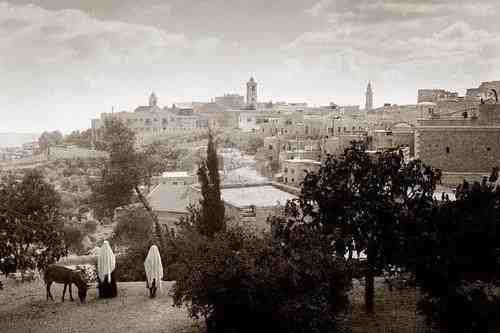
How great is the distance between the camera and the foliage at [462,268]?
285 inches

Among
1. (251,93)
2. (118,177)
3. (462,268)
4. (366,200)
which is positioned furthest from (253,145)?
(462,268)

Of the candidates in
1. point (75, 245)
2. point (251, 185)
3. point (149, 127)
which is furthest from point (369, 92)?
point (75, 245)

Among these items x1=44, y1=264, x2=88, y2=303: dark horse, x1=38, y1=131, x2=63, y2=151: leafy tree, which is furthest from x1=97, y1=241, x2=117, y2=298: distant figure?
x1=38, y1=131, x2=63, y2=151: leafy tree

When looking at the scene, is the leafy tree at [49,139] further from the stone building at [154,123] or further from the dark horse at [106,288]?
the dark horse at [106,288]

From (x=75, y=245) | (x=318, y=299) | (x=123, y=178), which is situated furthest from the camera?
Result: (x=75, y=245)

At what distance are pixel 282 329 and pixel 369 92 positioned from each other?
7759 cm

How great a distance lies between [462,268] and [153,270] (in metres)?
6.97

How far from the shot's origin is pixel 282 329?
7336mm

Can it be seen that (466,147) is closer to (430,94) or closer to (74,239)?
(74,239)

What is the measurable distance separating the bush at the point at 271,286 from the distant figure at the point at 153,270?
10.3 feet

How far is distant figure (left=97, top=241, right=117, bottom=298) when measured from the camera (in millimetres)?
11109

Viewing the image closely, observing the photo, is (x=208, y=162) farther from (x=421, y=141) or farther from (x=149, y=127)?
(x=149, y=127)

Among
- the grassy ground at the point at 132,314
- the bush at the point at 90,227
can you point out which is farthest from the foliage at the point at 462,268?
the bush at the point at 90,227

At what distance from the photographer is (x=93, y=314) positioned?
407 inches
